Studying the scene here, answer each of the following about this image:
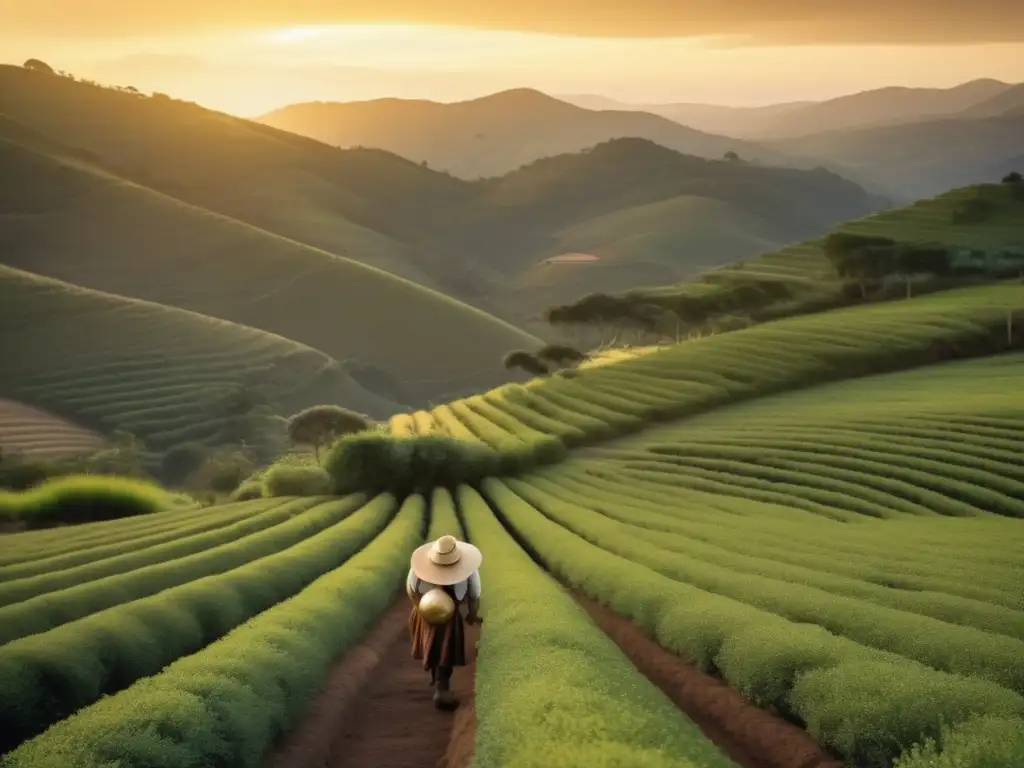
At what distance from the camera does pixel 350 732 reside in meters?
13.1

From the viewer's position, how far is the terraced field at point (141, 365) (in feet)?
343

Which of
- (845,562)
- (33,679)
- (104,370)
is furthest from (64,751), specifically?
(104,370)

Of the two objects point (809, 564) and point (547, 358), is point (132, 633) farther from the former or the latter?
point (547, 358)

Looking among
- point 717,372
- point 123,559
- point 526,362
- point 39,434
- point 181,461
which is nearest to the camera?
point 123,559

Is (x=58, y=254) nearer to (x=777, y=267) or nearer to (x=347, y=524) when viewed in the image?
(x=777, y=267)

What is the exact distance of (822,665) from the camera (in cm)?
1081

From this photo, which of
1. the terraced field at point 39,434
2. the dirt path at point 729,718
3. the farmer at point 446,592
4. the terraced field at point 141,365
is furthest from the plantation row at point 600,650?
the terraced field at point 141,365

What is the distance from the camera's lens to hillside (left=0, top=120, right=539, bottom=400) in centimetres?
15738

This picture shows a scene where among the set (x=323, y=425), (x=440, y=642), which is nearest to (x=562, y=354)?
(x=323, y=425)

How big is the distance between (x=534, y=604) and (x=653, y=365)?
5412 cm

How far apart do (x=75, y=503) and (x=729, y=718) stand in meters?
35.5

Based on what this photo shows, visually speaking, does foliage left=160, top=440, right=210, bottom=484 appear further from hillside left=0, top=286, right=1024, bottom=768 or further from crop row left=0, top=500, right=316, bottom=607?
crop row left=0, top=500, right=316, bottom=607

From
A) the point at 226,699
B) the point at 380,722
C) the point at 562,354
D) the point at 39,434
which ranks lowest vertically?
the point at 39,434

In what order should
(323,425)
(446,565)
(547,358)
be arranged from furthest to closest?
(547,358), (323,425), (446,565)
